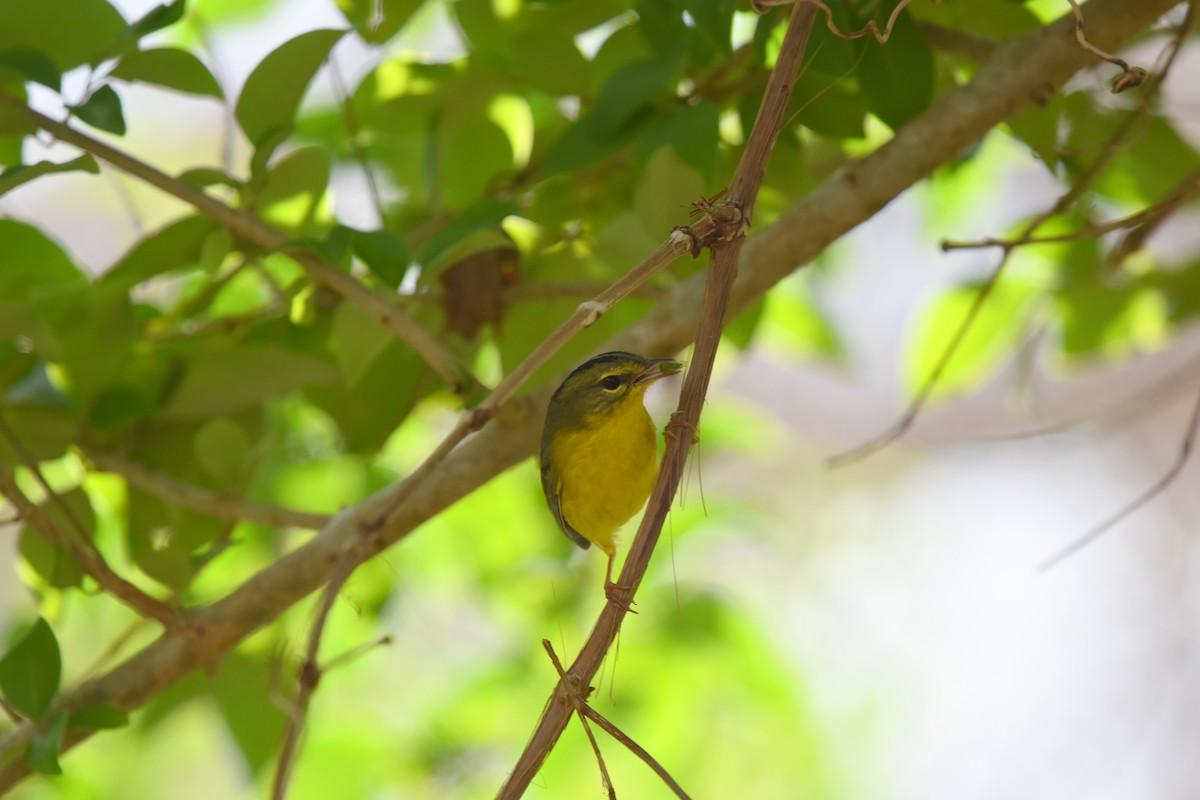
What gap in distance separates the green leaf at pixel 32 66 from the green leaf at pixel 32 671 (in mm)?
685

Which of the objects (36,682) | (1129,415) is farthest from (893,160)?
(36,682)

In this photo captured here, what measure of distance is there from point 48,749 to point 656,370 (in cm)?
93

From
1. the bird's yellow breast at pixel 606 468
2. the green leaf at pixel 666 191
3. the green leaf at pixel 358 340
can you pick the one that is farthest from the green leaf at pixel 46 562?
the green leaf at pixel 666 191

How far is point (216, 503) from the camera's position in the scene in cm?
172

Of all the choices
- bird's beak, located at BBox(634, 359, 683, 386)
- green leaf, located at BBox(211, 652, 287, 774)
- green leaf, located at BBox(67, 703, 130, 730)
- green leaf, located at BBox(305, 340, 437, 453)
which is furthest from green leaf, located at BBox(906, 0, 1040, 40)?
green leaf, located at BBox(211, 652, 287, 774)

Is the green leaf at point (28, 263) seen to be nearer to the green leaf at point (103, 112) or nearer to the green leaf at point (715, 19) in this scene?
the green leaf at point (103, 112)

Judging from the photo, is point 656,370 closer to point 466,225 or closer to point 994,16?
point 466,225

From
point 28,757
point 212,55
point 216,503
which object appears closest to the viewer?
point 28,757

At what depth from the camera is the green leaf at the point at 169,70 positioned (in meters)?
1.51

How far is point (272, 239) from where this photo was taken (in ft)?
5.04

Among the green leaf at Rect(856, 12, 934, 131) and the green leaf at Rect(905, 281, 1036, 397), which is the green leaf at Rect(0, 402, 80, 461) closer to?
the green leaf at Rect(856, 12, 934, 131)

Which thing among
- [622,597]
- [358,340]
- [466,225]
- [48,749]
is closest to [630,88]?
[466,225]

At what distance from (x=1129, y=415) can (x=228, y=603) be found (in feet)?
5.21

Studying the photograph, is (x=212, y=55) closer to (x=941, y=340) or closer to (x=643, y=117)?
(x=643, y=117)
